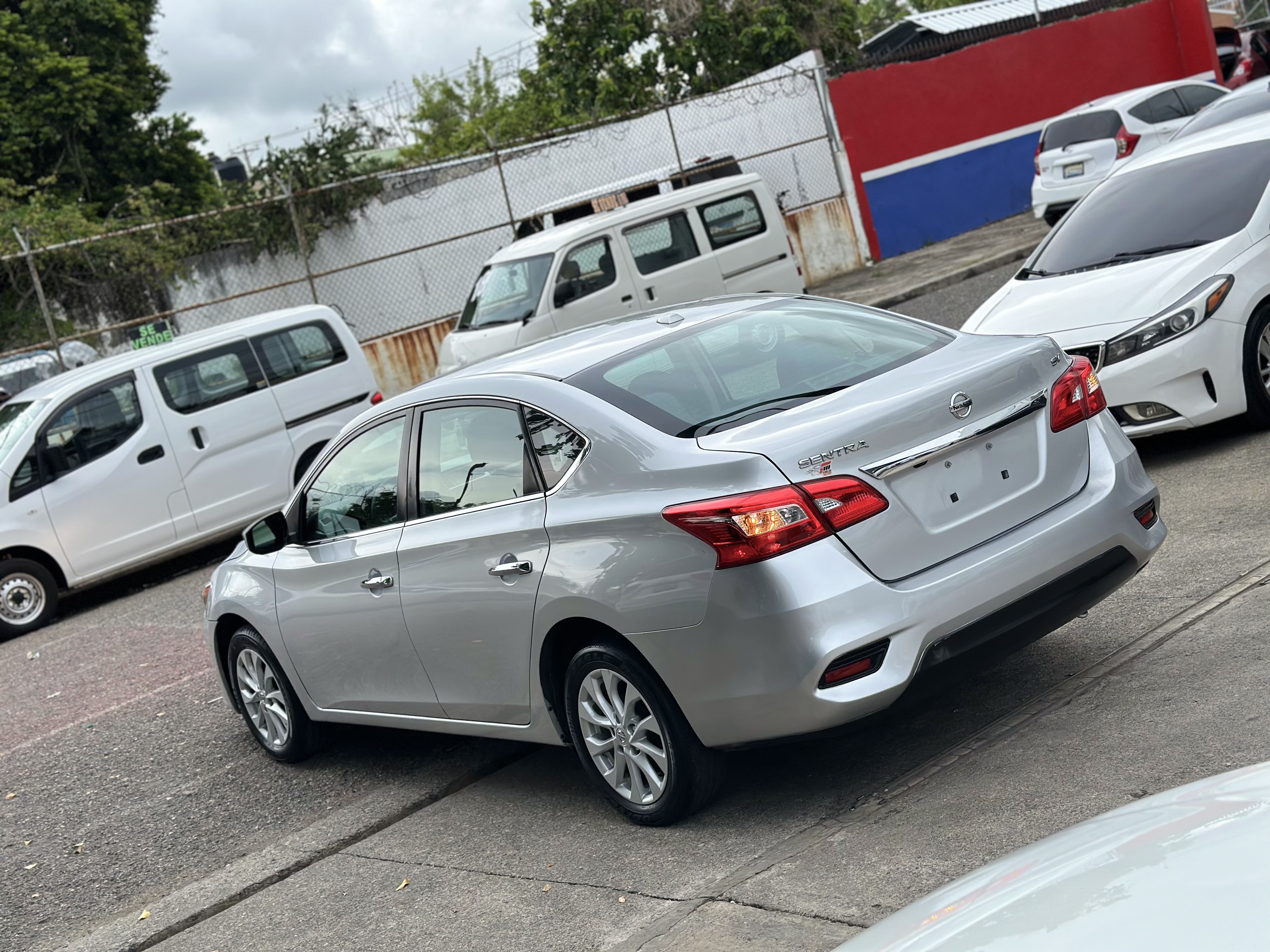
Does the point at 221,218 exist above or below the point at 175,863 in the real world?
above

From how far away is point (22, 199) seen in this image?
3105 centimetres

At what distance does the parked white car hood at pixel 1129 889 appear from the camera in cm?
179

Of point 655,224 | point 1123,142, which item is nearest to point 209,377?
point 655,224

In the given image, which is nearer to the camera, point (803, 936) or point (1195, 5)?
point (803, 936)

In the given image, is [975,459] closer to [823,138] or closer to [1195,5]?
[823,138]

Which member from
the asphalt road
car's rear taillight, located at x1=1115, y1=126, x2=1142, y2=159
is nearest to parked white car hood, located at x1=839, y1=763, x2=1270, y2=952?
the asphalt road

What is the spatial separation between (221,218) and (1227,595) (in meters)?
16.2

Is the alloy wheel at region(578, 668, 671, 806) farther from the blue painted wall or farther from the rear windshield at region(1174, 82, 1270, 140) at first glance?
the blue painted wall

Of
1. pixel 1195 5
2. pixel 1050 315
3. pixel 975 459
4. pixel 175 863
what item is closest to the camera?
pixel 975 459

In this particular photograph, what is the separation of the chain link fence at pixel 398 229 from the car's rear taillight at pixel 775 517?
13.4 meters

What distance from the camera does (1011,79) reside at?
23031 millimetres

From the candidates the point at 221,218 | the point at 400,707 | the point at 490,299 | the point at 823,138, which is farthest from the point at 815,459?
the point at 823,138

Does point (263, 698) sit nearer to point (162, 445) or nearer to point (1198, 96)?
point (162, 445)

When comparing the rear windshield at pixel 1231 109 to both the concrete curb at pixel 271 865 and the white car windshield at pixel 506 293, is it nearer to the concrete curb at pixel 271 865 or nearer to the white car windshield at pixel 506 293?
the white car windshield at pixel 506 293
